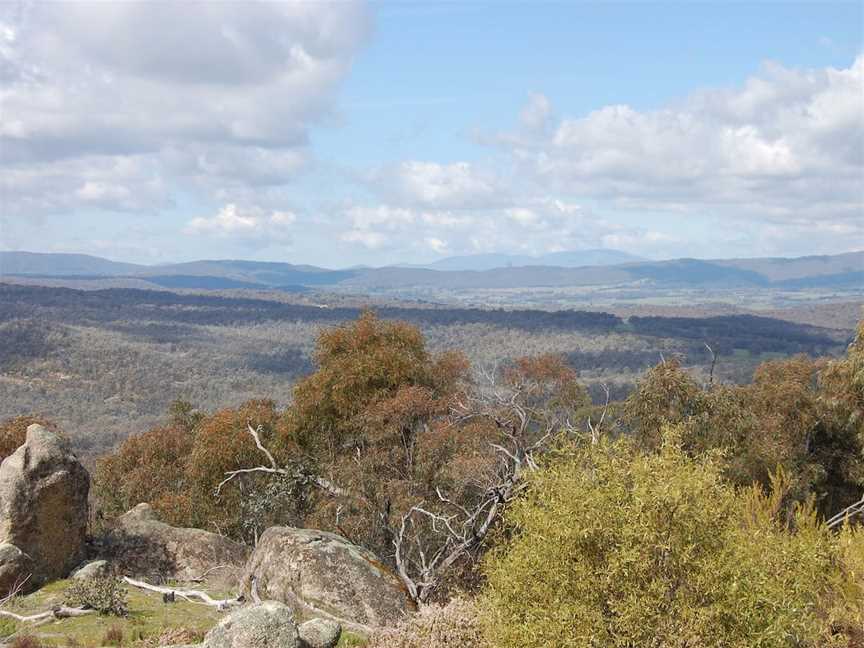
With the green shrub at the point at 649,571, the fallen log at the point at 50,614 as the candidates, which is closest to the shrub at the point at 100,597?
the fallen log at the point at 50,614

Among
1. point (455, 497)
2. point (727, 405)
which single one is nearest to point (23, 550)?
point (455, 497)

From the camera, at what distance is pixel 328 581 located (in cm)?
1770

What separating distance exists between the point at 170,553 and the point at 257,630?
13.4 m

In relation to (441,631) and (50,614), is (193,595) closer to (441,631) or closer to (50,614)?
A: (50,614)

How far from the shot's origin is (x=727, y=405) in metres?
32.8

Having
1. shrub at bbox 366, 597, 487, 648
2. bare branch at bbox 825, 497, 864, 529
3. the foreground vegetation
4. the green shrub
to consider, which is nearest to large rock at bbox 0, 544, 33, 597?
the foreground vegetation

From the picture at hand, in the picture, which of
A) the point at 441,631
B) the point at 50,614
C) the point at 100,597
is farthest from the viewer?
the point at 100,597

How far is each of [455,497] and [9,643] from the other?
50.7 feet

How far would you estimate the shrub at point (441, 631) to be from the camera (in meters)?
12.9

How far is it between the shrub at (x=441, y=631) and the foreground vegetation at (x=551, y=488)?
4 cm

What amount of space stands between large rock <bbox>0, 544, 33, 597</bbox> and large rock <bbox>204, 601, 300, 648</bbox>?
Answer: 10.7 meters

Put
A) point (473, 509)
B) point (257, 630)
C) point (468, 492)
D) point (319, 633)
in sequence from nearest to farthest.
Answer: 1. point (257, 630)
2. point (319, 633)
3. point (473, 509)
4. point (468, 492)

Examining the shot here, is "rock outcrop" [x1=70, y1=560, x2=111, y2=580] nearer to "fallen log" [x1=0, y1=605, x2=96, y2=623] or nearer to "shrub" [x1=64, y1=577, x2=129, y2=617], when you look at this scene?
"shrub" [x1=64, y1=577, x2=129, y2=617]

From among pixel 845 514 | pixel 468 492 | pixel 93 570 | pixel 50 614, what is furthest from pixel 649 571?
pixel 845 514
